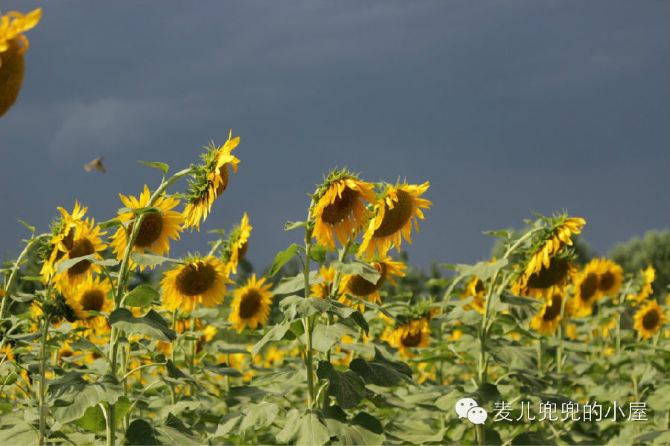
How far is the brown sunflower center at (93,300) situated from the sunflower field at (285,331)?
0.01m

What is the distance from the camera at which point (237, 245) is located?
6047 millimetres

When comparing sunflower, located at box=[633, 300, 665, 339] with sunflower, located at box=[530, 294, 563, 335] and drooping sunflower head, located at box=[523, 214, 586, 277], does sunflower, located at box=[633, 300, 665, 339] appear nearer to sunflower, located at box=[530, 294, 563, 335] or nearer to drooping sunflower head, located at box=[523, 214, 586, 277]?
sunflower, located at box=[530, 294, 563, 335]

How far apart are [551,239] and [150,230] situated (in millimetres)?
2423

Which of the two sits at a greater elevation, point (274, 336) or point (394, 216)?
point (394, 216)

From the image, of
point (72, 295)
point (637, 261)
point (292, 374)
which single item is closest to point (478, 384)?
point (292, 374)

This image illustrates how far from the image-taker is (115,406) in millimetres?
4023

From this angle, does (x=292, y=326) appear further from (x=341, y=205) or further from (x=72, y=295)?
(x=72, y=295)

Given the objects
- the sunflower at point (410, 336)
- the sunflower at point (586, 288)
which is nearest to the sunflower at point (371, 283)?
the sunflower at point (410, 336)

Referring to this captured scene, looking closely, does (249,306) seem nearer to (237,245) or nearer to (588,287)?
(237,245)

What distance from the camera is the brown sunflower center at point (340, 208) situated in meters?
4.21

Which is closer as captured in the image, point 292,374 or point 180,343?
point 292,374

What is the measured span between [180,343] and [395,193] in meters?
2.43

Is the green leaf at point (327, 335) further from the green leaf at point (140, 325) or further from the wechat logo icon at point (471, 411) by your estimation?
the wechat logo icon at point (471, 411)

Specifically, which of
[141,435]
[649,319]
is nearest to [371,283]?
[141,435]
